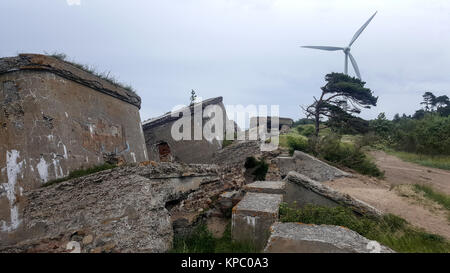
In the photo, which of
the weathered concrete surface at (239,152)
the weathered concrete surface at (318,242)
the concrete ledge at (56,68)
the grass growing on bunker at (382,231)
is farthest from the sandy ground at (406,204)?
the concrete ledge at (56,68)

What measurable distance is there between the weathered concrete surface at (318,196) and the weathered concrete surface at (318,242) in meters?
1.99

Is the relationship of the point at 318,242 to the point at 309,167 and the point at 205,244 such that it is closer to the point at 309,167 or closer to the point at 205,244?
the point at 205,244

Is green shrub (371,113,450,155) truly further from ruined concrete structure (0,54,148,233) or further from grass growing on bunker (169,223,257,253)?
ruined concrete structure (0,54,148,233)

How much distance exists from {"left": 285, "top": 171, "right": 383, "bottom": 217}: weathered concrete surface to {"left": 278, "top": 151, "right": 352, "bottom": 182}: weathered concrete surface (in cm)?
367

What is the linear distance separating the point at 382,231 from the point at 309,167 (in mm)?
5913

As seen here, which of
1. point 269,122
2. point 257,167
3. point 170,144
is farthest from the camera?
point 269,122

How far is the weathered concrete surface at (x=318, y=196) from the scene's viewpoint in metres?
4.61

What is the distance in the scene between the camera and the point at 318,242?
2590 mm

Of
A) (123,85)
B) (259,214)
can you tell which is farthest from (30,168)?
(259,214)

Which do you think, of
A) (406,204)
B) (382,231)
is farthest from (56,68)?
(406,204)

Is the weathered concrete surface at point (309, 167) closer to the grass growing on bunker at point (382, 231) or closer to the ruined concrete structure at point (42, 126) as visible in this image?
the grass growing on bunker at point (382, 231)

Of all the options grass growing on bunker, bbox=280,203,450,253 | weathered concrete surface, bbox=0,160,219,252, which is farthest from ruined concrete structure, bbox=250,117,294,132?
weathered concrete surface, bbox=0,160,219,252

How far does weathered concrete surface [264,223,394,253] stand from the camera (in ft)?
8.17
